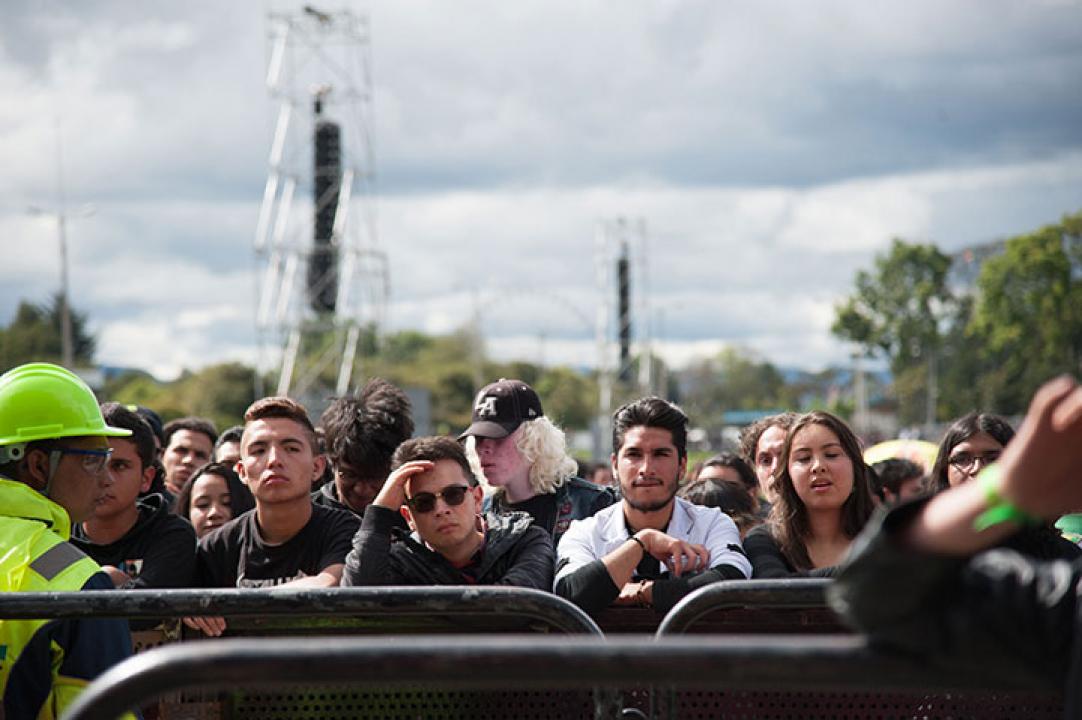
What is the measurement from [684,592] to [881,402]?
14476 centimetres

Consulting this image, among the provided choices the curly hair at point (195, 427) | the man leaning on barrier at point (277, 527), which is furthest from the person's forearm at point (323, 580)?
the curly hair at point (195, 427)

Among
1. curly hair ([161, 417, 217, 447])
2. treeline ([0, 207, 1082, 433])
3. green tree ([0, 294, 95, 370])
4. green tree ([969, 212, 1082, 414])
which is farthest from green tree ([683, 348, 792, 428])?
curly hair ([161, 417, 217, 447])

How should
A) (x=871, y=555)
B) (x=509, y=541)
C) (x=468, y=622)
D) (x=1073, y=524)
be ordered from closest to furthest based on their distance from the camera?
(x=871, y=555), (x=468, y=622), (x=509, y=541), (x=1073, y=524)

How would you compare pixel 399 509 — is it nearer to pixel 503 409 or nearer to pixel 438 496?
pixel 438 496

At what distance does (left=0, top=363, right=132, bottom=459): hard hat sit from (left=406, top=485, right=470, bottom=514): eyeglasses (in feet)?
3.74

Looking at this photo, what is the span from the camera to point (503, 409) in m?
5.95

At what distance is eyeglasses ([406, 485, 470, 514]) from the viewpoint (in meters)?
4.64

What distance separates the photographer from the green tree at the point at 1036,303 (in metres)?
94.8

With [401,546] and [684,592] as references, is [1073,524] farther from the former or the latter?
[401,546]

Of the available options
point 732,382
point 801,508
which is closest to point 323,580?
point 801,508

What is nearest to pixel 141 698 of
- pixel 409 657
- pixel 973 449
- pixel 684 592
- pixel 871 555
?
pixel 409 657

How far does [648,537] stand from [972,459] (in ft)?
6.03

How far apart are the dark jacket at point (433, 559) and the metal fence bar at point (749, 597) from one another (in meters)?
1.26

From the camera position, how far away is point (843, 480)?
208 inches
